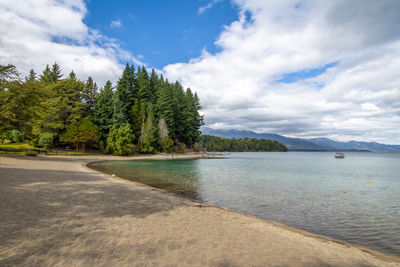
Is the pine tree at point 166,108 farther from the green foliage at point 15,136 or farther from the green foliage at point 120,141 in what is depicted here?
the green foliage at point 15,136

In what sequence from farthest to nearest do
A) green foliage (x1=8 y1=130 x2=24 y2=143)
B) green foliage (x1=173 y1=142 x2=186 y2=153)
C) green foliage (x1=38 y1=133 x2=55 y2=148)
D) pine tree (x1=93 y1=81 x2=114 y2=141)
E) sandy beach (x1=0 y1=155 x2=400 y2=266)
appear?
green foliage (x1=173 y1=142 x2=186 y2=153) < pine tree (x1=93 y1=81 x2=114 y2=141) < green foliage (x1=8 y1=130 x2=24 y2=143) < green foliage (x1=38 y1=133 x2=55 y2=148) < sandy beach (x1=0 y1=155 x2=400 y2=266)

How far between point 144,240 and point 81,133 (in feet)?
187

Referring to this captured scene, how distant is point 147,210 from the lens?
349 inches

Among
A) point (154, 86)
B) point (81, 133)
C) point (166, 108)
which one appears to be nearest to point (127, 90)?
point (154, 86)

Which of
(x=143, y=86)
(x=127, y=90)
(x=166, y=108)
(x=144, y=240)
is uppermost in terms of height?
(x=143, y=86)

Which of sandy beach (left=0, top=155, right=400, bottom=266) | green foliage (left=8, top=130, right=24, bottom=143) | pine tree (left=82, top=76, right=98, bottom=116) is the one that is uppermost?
pine tree (left=82, top=76, right=98, bottom=116)

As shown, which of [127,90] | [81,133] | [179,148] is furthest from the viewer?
[179,148]

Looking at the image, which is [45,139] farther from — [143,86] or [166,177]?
[166,177]

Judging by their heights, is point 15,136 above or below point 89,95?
below

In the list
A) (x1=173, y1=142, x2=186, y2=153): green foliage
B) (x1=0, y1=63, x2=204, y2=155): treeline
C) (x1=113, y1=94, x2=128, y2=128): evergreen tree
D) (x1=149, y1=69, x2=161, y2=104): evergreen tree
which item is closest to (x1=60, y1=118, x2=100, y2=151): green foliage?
(x1=0, y1=63, x2=204, y2=155): treeline

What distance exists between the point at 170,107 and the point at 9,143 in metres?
46.4

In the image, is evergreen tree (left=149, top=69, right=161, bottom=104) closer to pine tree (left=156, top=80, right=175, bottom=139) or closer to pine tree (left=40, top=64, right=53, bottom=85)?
pine tree (left=156, top=80, right=175, bottom=139)

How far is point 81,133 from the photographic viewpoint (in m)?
54.1

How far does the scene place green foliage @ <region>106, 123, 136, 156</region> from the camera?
5578cm
